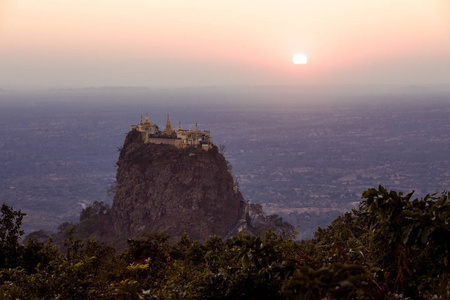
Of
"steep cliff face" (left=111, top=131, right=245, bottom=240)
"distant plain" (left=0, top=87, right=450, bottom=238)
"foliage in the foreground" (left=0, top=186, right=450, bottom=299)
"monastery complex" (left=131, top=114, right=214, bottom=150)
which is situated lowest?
"distant plain" (left=0, top=87, right=450, bottom=238)

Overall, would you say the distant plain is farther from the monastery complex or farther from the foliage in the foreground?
the foliage in the foreground

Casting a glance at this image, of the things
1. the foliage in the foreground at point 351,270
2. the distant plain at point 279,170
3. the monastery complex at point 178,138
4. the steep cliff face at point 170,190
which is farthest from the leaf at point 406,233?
the distant plain at point 279,170

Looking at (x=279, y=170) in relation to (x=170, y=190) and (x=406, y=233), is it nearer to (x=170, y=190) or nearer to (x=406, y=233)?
(x=170, y=190)

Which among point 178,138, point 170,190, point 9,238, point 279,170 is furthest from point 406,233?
point 279,170

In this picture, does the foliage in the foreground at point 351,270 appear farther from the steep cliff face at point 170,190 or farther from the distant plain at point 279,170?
the distant plain at point 279,170

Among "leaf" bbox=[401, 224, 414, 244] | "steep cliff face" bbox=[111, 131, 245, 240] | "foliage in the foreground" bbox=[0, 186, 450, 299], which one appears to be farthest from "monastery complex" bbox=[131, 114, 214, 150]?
"leaf" bbox=[401, 224, 414, 244]

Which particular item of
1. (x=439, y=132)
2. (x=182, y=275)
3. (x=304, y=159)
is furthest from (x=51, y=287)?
(x=439, y=132)

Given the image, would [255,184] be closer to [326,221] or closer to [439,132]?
[326,221]

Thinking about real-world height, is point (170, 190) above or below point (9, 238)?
below
